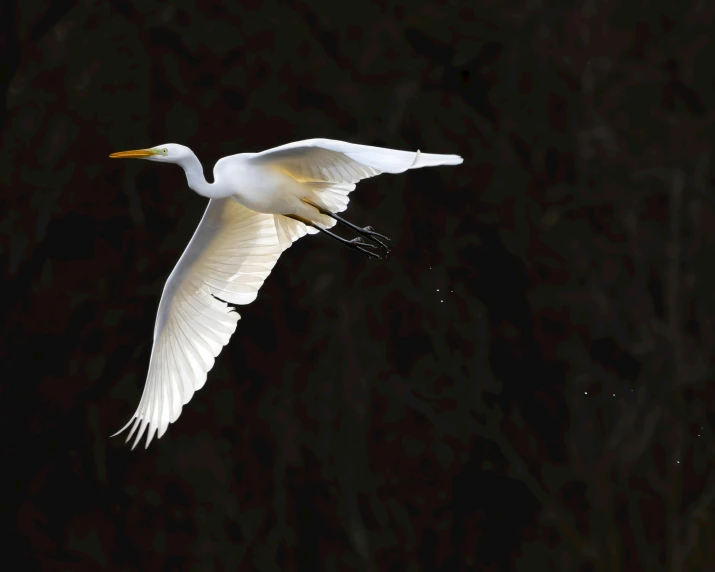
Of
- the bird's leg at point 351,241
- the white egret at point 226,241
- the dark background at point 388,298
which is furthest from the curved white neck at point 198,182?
the dark background at point 388,298

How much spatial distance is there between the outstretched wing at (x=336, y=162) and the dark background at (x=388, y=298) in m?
1.98

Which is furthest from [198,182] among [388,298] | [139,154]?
[388,298]

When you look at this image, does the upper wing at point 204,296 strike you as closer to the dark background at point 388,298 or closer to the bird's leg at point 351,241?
the bird's leg at point 351,241

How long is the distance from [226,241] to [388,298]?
2.06m

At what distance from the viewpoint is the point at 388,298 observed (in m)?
6.54

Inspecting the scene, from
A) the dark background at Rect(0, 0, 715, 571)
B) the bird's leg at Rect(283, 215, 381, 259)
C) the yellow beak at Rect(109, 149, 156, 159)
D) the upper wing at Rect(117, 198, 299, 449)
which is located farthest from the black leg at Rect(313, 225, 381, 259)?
the dark background at Rect(0, 0, 715, 571)

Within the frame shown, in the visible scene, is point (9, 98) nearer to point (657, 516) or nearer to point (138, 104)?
point (138, 104)

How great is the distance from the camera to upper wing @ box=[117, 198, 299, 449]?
443cm

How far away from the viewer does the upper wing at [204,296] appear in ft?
14.5

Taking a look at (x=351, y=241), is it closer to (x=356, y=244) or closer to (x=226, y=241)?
(x=356, y=244)

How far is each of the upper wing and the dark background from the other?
5.64 ft

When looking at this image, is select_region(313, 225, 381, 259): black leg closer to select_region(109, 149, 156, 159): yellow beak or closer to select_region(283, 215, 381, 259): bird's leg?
select_region(283, 215, 381, 259): bird's leg

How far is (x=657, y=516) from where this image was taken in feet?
22.5

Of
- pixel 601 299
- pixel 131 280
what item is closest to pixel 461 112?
pixel 601 299
